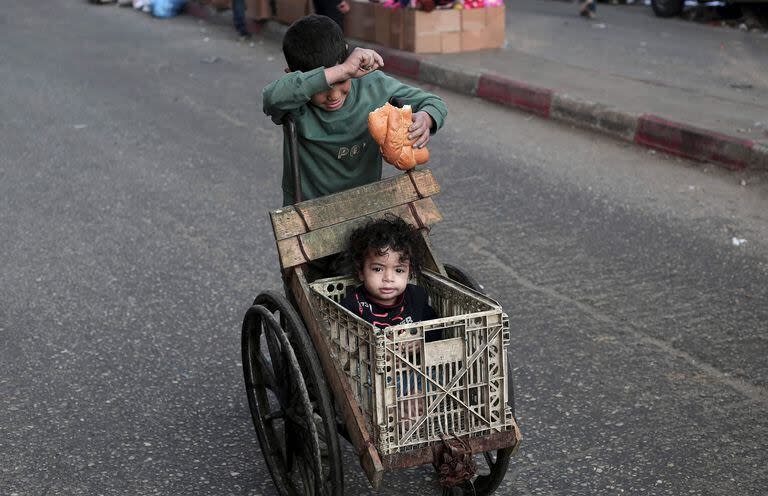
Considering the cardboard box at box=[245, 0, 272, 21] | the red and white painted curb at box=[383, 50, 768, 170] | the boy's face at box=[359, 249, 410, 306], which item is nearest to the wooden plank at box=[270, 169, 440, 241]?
the boy's face at box=[359, 249, 410, 306]

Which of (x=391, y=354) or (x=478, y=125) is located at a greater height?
(x=391, y=354)

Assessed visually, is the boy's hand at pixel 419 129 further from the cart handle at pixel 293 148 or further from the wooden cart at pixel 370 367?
the cart handle at pixel 293 148

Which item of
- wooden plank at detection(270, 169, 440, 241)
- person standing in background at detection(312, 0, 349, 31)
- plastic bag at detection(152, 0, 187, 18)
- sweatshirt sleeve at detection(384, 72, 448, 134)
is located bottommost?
plastic bag at detection(152, 0, 187, 18)

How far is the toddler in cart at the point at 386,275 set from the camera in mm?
3459

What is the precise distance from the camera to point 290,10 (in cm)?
1471

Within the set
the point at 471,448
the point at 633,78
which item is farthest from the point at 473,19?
the point at 471,448

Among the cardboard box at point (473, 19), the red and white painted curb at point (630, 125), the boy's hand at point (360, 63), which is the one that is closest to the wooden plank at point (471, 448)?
the boy's hand at point (360, 63)

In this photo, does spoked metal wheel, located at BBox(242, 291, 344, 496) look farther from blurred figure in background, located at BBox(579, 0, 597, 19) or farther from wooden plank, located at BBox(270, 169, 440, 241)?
blurred figure in background, located at BBox(579, 0, 597, 19)

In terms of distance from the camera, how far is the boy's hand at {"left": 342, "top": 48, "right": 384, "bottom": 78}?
344 cm

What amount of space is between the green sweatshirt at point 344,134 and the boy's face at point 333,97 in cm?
3

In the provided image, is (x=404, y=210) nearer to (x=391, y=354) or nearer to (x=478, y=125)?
(x=391, y=354)

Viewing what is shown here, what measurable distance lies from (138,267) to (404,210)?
283 centimetres

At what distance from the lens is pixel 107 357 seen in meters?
4.94

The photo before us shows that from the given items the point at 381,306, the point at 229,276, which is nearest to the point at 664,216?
the point at 229,276
